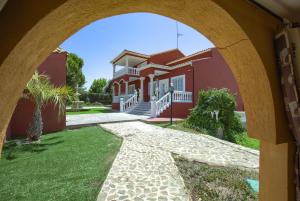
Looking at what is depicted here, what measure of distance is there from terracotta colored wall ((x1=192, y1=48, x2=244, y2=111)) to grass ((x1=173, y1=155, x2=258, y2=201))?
1077 centimetres

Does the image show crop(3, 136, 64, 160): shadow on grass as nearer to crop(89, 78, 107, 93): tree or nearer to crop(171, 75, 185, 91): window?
crop(171, 75, 185, 91): window

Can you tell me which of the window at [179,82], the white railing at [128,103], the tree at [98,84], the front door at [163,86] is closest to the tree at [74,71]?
the tree at [98,84]

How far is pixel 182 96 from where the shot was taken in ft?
51.2

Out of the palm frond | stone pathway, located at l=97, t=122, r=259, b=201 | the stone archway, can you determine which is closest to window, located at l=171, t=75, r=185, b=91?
stone pathway, located at l=97, t=122, r=259, b=201

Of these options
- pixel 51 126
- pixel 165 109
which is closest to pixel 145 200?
pixel 51 126

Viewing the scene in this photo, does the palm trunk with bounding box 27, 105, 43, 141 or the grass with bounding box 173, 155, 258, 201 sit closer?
the grass with bounding box 173, 155, 258, 201

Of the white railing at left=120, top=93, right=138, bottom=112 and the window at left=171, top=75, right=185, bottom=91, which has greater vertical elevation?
the window at left=171, top=75, right=185, bottom=91

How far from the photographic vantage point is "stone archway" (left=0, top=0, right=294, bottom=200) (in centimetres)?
131

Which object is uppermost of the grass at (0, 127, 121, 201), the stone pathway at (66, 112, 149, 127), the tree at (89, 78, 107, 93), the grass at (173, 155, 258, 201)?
the tree at (89, 78, 107, 93)

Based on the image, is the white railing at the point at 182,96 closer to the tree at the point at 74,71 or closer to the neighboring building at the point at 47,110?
the neighboring building at the point at 47,110

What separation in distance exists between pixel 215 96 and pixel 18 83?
11.7 meters

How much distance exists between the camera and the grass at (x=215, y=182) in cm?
397

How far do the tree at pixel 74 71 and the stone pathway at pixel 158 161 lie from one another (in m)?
27.3

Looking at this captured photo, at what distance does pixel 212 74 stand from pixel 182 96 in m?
3.46
